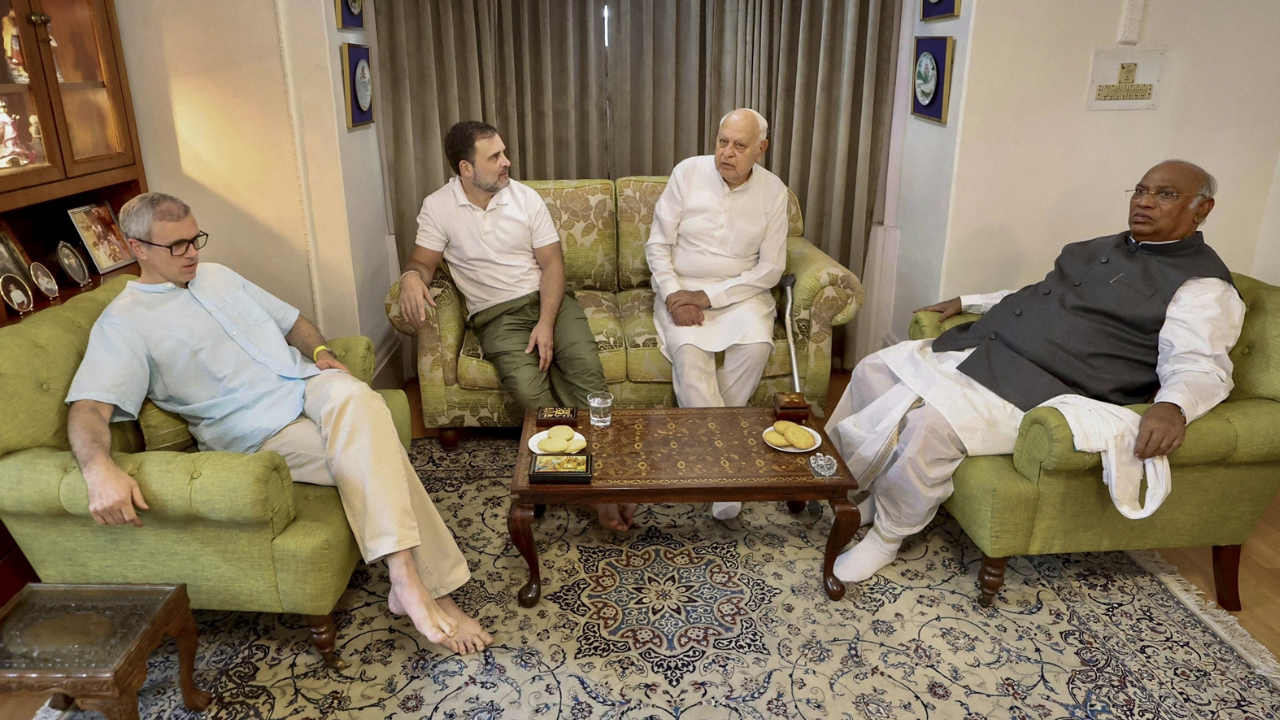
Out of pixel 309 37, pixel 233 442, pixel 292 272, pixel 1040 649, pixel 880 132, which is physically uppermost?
pixel 309 37

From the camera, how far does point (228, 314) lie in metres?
2.38

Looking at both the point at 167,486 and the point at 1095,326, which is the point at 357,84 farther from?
the point at 1095,326

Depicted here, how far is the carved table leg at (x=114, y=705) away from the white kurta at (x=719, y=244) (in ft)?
6.61

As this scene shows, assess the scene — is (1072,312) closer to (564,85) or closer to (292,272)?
(564,85)

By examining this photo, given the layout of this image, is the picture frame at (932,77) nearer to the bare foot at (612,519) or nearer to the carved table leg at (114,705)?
the bare foot at (612,519)

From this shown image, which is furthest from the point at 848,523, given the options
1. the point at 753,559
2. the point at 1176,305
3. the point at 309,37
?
the point at 309,37

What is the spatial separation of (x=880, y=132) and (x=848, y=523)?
2.25 m

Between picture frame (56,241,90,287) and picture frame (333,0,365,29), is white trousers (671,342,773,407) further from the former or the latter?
picture frame (56,241,90,287)

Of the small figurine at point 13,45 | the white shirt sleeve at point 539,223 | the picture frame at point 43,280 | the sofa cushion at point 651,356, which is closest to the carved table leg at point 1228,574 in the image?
the sofa cushion at point 651,356

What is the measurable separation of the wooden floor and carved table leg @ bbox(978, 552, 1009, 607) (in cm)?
66

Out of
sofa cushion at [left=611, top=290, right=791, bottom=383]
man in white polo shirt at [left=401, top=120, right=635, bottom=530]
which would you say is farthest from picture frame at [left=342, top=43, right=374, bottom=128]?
sofa cushion at [left=611, top=290, right=791, bottom=383]

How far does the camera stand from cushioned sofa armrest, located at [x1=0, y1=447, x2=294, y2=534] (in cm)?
191

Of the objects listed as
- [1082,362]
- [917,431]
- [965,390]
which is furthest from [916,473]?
[1082,362]

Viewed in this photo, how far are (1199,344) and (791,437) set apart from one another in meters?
1.14
